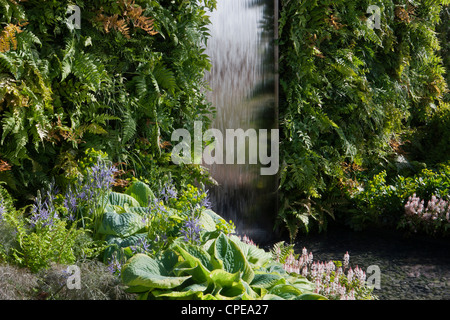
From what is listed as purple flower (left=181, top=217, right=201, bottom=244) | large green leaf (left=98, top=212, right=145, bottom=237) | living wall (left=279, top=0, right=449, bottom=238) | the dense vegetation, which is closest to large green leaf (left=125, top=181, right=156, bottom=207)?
the dense vegetation

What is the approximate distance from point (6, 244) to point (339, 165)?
422 centimetres

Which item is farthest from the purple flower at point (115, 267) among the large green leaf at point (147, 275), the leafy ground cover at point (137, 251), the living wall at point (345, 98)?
the living wall at point (345, 98)

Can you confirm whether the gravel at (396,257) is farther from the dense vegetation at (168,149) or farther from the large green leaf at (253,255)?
the large green leaf at (253,255)

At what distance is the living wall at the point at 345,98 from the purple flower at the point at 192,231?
107 inches

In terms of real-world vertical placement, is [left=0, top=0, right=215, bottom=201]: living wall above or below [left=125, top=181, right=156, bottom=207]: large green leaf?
above

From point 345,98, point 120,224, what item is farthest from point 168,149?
point 345,98

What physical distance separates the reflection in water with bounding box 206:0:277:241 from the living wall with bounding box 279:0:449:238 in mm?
186

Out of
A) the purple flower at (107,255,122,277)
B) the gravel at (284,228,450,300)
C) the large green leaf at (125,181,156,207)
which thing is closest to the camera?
the purple flower at (107,255,122,277)

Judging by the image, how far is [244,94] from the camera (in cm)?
525

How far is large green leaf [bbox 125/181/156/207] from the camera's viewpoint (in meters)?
3.46

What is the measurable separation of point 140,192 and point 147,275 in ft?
3.88

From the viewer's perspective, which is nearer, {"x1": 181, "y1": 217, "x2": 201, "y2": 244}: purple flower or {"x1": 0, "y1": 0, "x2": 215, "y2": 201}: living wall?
{"x1": 181, "y1": 217, "x2": 201, "y2": 244}: purple flower

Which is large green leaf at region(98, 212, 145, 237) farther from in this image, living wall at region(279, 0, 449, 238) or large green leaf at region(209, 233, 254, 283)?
living wall at region(279, 0, 449, 238)
